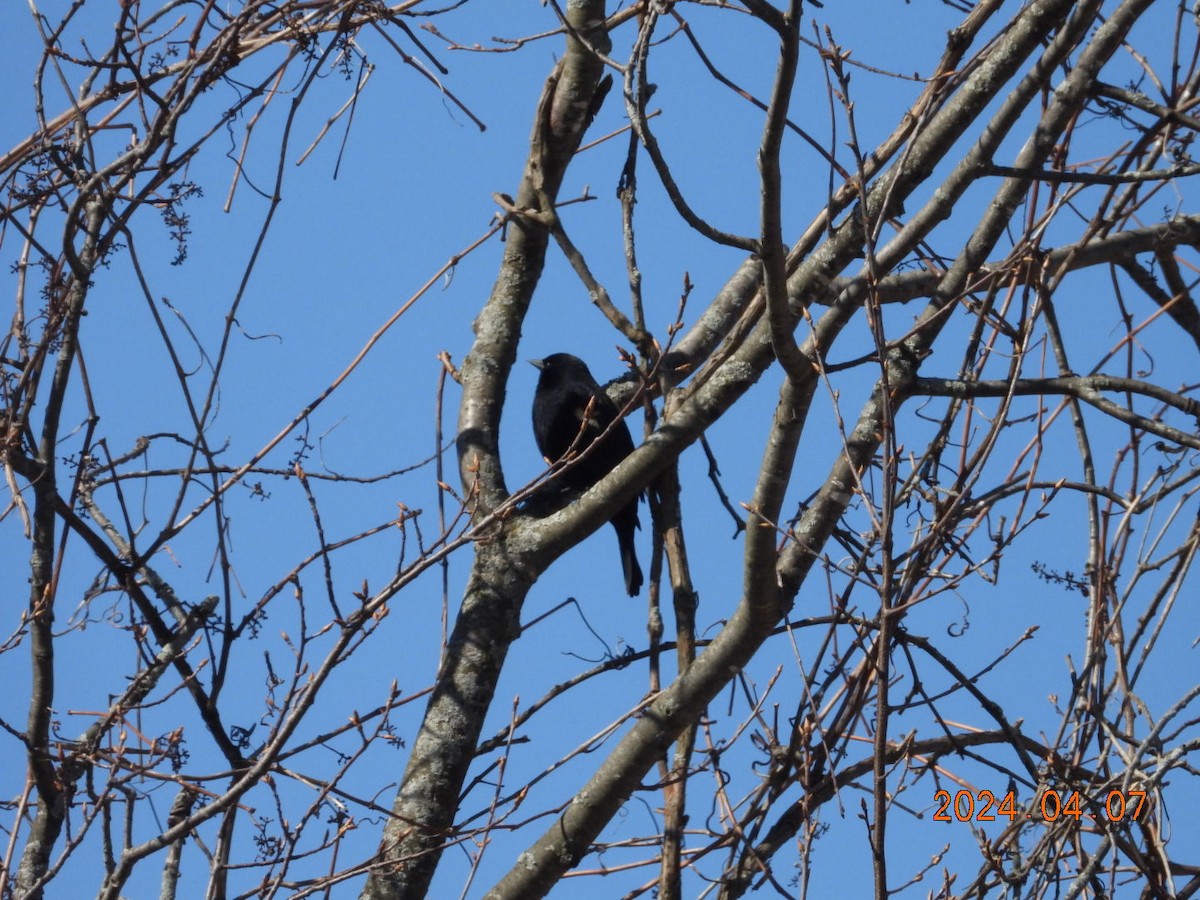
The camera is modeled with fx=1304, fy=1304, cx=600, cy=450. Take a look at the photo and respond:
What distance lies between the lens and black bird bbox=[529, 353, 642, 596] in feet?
17.5

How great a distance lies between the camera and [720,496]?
3230mm

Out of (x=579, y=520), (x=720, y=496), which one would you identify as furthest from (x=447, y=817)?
(x=720, y=496)

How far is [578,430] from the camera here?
518cm

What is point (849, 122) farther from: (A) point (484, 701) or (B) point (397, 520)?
(A) point (484, 701)

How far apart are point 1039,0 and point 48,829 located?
263 cm

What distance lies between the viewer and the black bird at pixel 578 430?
17.5ft
